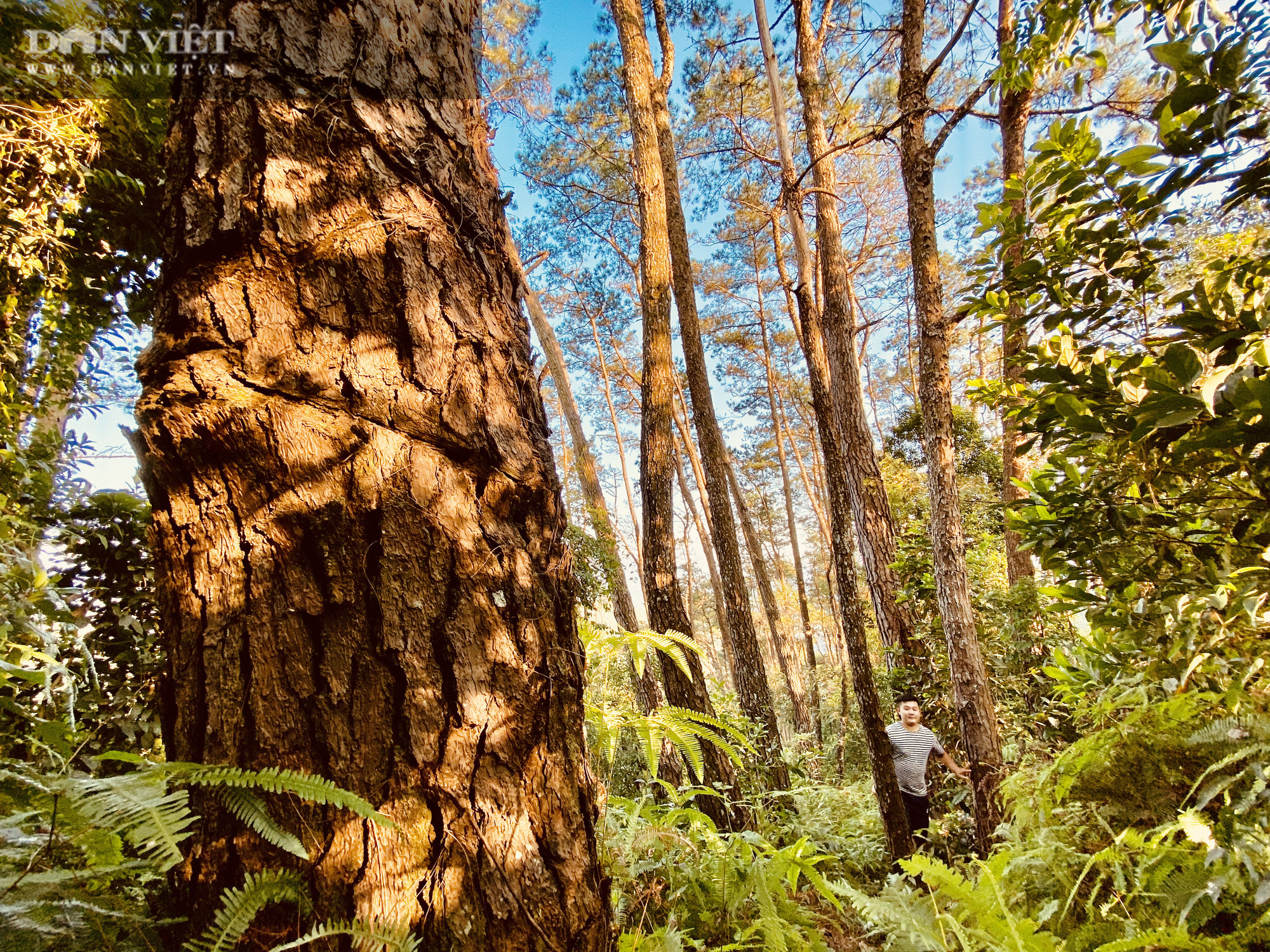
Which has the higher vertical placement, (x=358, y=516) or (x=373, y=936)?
(x=358, y=516)

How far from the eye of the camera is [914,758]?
16.1ft

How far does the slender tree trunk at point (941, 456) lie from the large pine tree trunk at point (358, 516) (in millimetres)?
3529

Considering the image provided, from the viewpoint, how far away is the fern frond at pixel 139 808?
0.63m

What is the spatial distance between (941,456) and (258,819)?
13.9 ft

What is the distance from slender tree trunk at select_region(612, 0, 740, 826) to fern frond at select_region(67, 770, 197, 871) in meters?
3.02

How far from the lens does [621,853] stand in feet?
5.14

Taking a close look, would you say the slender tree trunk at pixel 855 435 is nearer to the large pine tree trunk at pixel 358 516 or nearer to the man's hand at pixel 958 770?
the man's hand at pixel 958 770

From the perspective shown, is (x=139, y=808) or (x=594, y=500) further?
(x=594, y=500)

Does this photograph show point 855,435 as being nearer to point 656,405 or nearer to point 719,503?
point 719,503

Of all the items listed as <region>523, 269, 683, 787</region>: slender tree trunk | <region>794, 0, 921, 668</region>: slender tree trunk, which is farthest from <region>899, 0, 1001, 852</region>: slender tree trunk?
<region>523, 269, 683, 787</region>: slender tree trunk

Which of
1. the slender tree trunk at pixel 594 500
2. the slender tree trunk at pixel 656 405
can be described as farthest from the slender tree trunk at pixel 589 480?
the slender tree trunk at pixel 656 405

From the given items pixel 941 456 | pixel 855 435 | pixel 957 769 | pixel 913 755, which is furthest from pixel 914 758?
pixel 855 435

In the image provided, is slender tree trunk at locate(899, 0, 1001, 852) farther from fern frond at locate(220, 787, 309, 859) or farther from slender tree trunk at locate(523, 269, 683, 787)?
fern frond at locate(220, 787, 309, 859)

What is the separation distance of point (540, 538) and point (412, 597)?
249mm
